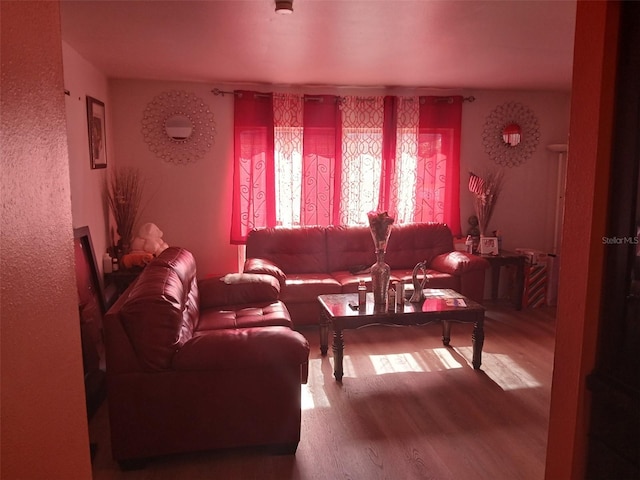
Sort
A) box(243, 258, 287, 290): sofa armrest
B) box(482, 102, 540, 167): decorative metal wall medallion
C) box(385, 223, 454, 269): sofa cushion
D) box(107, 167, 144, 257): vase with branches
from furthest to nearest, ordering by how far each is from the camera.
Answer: box(482, 102, 540, 167): decorative metal wall medallion → box(385, 223, 454, 269): sofa cushion → box(107, 167, 144, 257): vase with branches → box(243, 258, 287, 290): sofa armrest

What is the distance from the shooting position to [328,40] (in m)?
3.35

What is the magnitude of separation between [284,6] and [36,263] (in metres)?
1.96

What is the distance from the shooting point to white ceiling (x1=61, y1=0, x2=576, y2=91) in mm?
2691

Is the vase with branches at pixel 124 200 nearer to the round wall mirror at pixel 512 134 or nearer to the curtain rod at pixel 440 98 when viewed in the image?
the curtain rod at pixel 440 98

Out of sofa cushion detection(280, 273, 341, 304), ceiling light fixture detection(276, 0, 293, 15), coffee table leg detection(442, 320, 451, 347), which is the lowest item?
coffee table leg detection(442, 320, 451, 347)

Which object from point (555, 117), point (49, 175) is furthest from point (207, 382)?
point (555, 117)

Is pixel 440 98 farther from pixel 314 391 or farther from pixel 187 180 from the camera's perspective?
pixel 314 391

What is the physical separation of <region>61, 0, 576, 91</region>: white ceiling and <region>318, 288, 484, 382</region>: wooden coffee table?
1.84 metres

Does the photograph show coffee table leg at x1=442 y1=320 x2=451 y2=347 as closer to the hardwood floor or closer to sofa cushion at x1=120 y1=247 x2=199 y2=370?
the hardwood floor

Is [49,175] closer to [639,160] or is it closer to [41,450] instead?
[41,450]

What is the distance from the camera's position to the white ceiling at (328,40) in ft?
8.83

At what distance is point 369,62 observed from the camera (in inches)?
160

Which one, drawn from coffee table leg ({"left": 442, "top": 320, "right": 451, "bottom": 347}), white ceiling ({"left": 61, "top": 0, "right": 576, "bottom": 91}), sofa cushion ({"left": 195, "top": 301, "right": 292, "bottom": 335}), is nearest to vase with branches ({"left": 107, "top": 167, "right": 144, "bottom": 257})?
white ceiling ({"left": 61, "top": 0, "right": 576, "bottom": 91})

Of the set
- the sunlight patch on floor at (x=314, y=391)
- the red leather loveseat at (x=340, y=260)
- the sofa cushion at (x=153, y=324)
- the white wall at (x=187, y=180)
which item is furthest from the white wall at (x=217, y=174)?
the sunlight patch on floor at (x=314, y=391)
